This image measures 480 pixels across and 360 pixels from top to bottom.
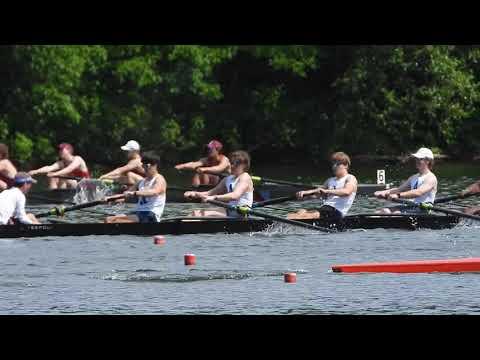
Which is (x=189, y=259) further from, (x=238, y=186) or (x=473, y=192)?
(x=473, y=192)

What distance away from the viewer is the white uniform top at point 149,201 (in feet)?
66.7

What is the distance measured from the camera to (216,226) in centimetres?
2033

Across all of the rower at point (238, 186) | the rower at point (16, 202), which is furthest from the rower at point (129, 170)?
the rower at point (16, 202)

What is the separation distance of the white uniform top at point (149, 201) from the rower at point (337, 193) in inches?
73.2

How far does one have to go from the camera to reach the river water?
15.0 m

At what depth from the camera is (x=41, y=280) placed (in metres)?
16.9

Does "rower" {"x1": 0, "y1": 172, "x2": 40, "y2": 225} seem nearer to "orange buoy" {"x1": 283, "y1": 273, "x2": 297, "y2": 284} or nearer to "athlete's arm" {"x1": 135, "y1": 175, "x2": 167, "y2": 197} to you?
"athlete's arm" {"x1": 135, "y1": 175, "x2": 167, "y2": 197}

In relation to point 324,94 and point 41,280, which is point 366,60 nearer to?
point 324,94

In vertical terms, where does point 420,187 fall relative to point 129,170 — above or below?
below

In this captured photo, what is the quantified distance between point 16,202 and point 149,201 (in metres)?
1.98

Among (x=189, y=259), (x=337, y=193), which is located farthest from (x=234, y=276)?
(x=337, y=193)

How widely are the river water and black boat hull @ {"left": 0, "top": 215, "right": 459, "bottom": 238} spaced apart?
0.12m

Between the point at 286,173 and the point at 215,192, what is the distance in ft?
61.7
